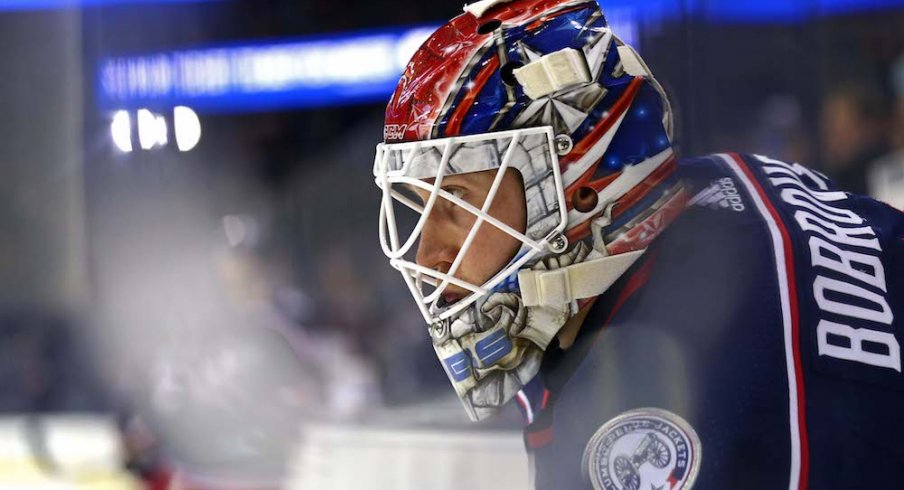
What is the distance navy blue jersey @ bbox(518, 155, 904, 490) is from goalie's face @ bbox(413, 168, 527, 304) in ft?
0.46

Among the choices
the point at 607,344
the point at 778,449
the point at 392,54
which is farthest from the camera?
the point at 392,54

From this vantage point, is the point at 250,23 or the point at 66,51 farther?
the point at 66,51

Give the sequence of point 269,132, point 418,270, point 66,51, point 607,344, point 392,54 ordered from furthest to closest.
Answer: point 66,51 < point 269,132 < point 392,54 < point 418,270 < point 607,344

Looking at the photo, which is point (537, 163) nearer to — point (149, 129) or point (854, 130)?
point (854, 130)

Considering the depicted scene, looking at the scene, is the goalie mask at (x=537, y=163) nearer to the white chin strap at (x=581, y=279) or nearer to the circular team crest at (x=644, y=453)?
the white chin strap at (x=581, y=279)

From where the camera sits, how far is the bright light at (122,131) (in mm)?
3805

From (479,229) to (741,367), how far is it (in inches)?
14.4

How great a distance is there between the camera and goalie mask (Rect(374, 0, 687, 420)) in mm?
1331

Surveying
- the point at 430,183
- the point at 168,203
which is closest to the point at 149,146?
the point at 168,203

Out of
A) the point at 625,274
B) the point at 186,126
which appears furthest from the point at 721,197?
the point at 186,126

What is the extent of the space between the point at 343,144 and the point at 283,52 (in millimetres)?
362

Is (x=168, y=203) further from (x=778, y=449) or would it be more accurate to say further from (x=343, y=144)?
(x=778, y=449)

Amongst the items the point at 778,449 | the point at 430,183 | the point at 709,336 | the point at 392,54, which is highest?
the point at 392,54

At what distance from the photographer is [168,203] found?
3.89 metres
